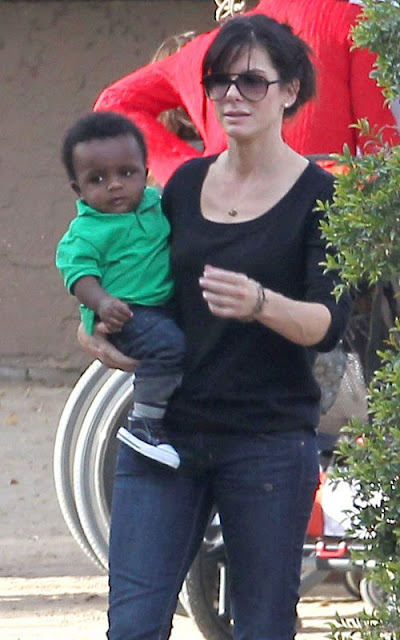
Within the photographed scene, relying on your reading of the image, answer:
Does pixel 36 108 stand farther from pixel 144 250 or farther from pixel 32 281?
pixel 144 250

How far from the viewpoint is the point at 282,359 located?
338cm

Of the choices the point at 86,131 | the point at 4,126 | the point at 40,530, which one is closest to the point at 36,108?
the point at 4,126

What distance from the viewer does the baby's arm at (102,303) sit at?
11.2 ft

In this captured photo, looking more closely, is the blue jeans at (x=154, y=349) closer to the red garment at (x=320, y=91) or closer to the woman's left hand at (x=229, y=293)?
the woman's left hand at (x=229, y=293)

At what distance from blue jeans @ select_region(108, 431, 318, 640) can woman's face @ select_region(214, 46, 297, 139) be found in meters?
0.68

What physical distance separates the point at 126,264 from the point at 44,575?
2.80m

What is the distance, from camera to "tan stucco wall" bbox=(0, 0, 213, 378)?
8.95 metres

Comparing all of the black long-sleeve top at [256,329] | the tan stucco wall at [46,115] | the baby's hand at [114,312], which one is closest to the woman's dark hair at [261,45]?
the black long-sleeve top at [256,329]

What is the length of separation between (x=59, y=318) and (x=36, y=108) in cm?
127

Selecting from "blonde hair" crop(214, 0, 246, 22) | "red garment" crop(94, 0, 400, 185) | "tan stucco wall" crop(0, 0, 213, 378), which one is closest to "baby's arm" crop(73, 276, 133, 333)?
"red garment" crop(94, 0, 400, 185)

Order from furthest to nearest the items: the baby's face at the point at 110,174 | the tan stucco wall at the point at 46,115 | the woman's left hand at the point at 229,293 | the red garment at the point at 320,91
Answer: the tan stucco wall at the point at 46,115, the red garment at the point at 320,91, the baby's face at the point at 110,174, the woman's left hand at the point at 229,293

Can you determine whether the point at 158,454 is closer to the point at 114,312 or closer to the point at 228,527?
the point at 228,527

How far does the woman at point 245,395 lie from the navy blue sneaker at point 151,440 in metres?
0.03

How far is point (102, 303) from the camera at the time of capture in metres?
3.43
